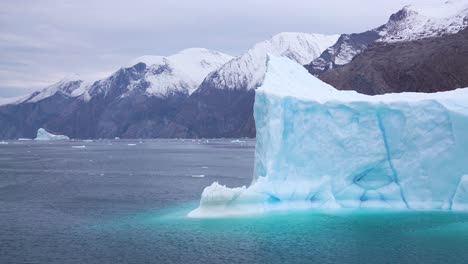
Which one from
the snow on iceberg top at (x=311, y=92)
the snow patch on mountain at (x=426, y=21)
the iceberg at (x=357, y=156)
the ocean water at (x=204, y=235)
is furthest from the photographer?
the snow patch on mountain at (x=426, y=21)

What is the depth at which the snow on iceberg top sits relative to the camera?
24.6 m

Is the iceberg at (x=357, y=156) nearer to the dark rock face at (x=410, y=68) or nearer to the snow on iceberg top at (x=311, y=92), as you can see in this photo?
the snow on iceberg top at (x=311, y=92)

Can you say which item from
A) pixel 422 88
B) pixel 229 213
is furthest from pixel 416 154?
pixel 422 88

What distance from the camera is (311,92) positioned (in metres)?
28.0

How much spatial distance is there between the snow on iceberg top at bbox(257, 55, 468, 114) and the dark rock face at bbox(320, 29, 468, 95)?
78.8m

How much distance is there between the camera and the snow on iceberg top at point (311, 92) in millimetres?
24578

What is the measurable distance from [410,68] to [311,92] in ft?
279

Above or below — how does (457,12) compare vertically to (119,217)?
above

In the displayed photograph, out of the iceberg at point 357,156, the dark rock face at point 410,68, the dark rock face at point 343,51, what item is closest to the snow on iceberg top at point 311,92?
the iceberg at point 357,156

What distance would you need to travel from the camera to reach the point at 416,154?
24.4 m

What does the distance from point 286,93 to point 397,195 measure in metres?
7.49

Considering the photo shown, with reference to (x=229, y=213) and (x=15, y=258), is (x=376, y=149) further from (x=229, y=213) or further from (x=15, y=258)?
(x=15, y=258)

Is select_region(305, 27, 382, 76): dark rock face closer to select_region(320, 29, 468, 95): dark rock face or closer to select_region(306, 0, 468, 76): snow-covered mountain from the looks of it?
select_region(306, 0, 468, 76): snow-covered mountain

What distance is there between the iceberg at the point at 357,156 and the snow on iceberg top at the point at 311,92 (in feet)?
0.30
